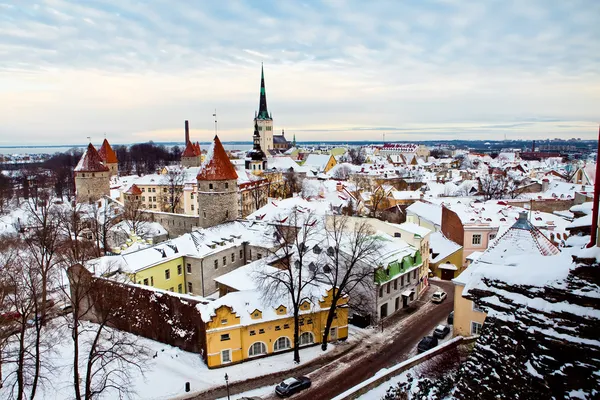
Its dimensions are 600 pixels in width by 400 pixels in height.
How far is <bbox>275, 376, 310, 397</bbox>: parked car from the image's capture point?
17062 millimetres

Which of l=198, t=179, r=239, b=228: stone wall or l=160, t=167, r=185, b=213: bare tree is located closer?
l=198, t=179, r=239, b=228: stone wall

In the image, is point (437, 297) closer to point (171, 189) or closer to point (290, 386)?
point (290, 386)

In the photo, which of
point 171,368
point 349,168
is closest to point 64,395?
point 171,368

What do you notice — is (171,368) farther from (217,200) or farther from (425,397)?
(217,200)

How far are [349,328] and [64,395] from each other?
552 inches

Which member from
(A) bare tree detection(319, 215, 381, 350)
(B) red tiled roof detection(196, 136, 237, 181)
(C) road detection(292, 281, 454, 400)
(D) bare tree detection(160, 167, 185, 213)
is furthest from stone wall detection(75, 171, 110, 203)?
(C) road detection(292, 281, 454, 400)

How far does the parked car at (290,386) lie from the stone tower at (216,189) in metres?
19.1

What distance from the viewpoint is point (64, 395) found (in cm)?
1752

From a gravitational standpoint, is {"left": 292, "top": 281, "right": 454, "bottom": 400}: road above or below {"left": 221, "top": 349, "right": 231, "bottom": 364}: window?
below

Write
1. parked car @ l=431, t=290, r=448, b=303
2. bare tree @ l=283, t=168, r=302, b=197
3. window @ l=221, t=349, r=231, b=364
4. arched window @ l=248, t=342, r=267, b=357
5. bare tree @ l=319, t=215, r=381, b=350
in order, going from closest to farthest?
window @ l=221, t=349, r=231, b=364 < arched window @ l=248, t=342, r=267, b=357 < bare tree @ l=319, t=215, r=381, b=350 < parked car @ l=431, t=290, r=448, b=303 < bare tree @ l=283, t=168, r=302, b=197

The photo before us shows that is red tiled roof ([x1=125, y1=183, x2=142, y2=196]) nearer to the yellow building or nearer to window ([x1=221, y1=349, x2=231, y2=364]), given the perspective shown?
the yellow building

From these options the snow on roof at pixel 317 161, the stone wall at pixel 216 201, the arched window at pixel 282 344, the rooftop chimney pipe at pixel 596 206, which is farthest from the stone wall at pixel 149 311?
the snow on roof at pixel 317 161

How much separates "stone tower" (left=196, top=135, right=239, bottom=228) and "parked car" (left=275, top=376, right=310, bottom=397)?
62.7 feet

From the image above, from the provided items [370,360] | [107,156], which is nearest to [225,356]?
[370,360]
